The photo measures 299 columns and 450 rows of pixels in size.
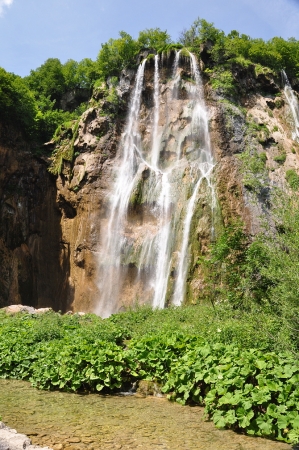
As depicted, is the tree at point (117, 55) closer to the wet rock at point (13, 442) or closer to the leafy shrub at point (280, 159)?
the leafy shrub at point (280, 159)

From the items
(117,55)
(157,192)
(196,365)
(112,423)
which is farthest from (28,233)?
(112,423)

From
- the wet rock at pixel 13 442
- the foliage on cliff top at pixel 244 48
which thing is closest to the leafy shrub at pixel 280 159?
the foliage on cliff top at pixel 244 48

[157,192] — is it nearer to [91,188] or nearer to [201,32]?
[91,188]

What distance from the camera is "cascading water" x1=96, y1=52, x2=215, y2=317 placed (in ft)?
74.8

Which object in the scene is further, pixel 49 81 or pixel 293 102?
pixel 49 81

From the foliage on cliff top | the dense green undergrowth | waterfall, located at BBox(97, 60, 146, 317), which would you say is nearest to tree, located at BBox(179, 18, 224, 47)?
the foliage on cliff top

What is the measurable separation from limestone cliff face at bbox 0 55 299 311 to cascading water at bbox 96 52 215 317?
29cm

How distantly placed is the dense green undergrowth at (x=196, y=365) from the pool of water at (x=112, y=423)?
266 millimetres

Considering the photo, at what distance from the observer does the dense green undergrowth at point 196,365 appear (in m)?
6.29

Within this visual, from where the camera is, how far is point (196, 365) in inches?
307

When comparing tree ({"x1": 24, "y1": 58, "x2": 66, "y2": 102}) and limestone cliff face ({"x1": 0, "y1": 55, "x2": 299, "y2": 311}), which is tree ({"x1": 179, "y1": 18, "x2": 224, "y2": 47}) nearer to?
limestone cliff face ({"x1": 0, "y1": 55, "x2": 299, "y2": 311})

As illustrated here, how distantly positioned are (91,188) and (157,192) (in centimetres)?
432

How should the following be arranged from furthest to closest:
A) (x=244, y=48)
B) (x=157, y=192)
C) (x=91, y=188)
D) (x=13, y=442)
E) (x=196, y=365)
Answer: (x=244, y=48) < (x=91, y=188) < (x=157, y=192) < (x=196, y=365) < (x=13, y=442)

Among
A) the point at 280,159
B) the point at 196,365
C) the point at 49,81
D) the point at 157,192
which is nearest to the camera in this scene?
the point at 196,365
